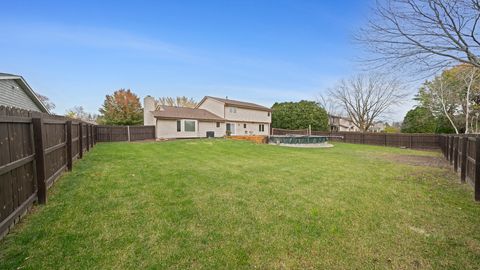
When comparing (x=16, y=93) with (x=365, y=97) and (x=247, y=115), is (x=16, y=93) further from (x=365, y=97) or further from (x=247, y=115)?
(x=365, y=97)

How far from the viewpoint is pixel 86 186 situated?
16.3 ft

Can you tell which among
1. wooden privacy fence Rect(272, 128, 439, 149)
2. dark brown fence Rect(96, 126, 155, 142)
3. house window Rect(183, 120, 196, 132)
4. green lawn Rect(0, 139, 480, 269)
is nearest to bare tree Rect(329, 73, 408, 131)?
wooden privacy fence Rect(272, 128, 439, 149)

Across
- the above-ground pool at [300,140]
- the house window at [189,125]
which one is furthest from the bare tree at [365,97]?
the house window at [189,125]

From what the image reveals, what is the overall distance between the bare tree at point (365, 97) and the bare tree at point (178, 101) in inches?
1094

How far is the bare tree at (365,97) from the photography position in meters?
33.1

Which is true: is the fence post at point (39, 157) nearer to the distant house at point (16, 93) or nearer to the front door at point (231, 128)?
the distant house at point (16, 93)

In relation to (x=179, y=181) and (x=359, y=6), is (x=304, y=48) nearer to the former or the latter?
(x=359, y=6)

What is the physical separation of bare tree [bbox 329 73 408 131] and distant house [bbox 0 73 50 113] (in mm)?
37769

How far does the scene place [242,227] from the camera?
3248 mm

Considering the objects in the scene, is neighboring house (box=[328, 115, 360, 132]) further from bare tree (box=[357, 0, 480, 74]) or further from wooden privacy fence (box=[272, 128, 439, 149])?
bare tree (box=[357, 0, 480, 74])

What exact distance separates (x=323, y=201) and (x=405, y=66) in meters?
6.03

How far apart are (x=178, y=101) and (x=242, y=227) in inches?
1814

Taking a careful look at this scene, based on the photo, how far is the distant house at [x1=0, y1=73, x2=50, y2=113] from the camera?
11484mm

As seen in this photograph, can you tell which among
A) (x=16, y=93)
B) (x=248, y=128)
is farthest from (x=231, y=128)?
(x=16, y=93)
